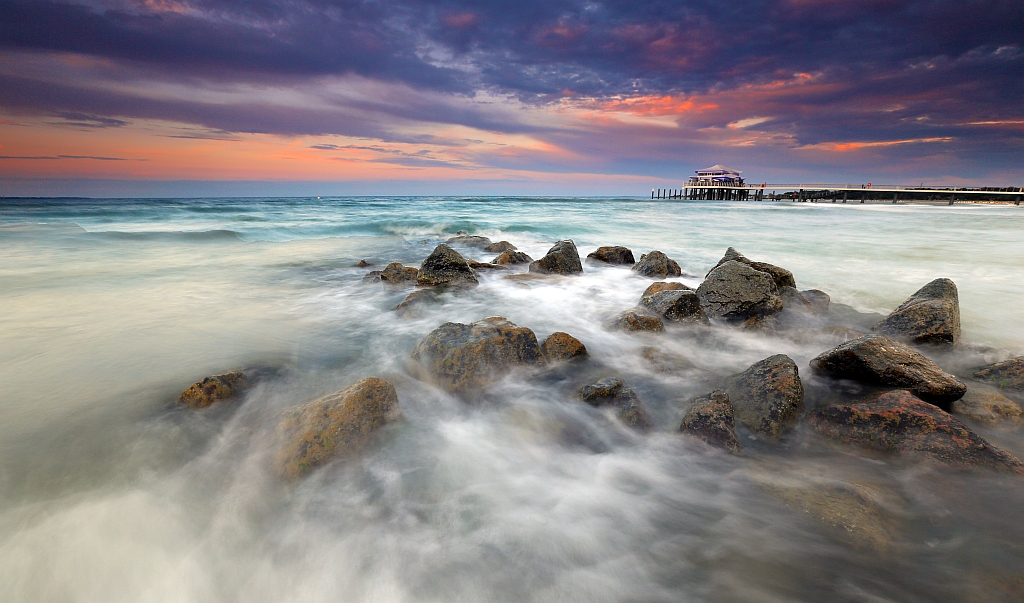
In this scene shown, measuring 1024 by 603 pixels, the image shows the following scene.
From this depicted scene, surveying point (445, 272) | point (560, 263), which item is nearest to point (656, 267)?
point (560, 263)

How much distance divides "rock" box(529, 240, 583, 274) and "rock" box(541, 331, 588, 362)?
4079mm

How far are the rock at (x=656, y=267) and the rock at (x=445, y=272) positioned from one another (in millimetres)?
3230

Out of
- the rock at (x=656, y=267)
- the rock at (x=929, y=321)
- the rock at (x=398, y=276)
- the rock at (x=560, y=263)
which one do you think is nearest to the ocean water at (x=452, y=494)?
the rock at (x=929, y=321)

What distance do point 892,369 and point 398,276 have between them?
6.90 meters

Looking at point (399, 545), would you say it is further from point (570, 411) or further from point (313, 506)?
point (570, 411)

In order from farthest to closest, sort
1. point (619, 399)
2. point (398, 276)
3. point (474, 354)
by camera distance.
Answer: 1. point (398, 276)
2. point (474, 354)
3. point (619, 399)

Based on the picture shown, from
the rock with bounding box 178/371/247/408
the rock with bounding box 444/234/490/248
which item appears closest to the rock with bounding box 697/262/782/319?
the rock with bounding box 178/371/247/408

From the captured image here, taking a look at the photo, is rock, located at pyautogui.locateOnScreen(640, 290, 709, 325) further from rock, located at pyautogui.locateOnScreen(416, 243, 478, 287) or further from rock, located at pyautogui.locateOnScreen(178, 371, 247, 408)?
rock, located at pyautogui.locateOnScreen(178, 371, 247, 408)

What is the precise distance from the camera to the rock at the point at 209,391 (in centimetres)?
334

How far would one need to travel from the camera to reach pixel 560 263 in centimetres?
825

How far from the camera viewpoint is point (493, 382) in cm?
369

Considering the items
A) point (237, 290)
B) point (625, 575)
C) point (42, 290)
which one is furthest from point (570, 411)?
point (42, 290)

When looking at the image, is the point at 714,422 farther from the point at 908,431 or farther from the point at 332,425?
the point at 332,425

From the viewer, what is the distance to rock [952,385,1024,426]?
292 cm
